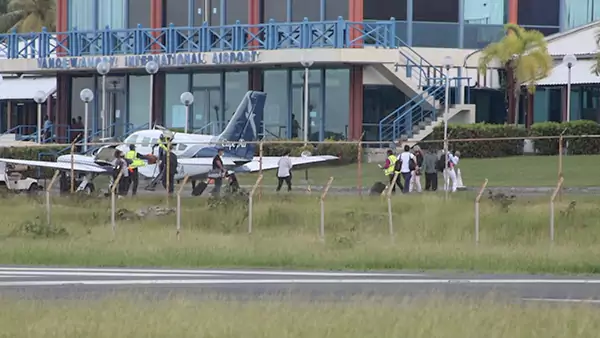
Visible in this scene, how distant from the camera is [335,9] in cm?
5588

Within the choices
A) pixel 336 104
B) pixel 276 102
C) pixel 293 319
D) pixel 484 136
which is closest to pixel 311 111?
pixel 336 104

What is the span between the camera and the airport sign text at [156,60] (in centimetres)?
5503

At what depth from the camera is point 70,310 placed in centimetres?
1480

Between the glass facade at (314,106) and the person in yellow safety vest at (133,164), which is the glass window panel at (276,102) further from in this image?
the person in yellow safety vest at (133,164)

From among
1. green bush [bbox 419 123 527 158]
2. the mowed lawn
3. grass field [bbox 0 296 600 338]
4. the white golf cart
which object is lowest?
grass field [bbox 0 296 600 338]

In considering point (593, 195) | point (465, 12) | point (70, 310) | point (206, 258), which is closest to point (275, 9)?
point (465, 12)

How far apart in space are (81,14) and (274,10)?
11131 millimetres

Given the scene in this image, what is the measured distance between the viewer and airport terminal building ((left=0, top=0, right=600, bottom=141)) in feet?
178

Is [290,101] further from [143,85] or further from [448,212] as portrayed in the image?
[448,212]

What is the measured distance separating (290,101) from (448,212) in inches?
1086

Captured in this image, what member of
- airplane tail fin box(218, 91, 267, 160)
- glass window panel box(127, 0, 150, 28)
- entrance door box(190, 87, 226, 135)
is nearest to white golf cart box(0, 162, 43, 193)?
airplane tail fin box(218, 91, 267, 160)

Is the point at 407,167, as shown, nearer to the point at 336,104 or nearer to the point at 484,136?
the point at 484,136

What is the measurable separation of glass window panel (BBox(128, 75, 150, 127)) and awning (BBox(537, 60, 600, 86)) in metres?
18.1

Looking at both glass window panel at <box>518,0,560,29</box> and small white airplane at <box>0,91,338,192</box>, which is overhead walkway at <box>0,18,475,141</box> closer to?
glass window panel at <box>518,0,560,29</box>
